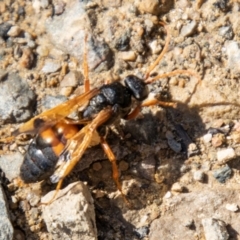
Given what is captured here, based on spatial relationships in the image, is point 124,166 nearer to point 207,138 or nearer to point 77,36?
point 207,138

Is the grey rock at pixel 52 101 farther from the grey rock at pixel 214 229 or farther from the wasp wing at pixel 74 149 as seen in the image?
the grey rock at pixel 214 229

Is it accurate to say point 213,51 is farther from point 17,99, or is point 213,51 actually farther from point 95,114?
point 17,99

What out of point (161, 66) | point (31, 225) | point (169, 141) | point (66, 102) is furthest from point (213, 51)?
point (31, 225)

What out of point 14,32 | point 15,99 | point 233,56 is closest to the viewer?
point 233,56

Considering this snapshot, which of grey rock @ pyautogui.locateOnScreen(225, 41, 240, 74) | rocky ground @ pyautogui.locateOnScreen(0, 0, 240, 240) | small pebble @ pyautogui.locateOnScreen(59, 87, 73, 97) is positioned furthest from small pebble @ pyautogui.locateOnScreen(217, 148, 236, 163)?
small pebble @ pyautogui.locateOnScreen(59, 87, 73, 97)

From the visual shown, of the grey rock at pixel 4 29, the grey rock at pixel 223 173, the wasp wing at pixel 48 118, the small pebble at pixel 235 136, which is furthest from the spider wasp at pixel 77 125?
the grey rock at pixel 4 29

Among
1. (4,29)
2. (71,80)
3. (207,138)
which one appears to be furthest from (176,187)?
(4,29)

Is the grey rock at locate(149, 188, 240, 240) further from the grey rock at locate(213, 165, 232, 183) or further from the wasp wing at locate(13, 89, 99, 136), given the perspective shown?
the wasp wing at locate(13, 89, 99, 136)
